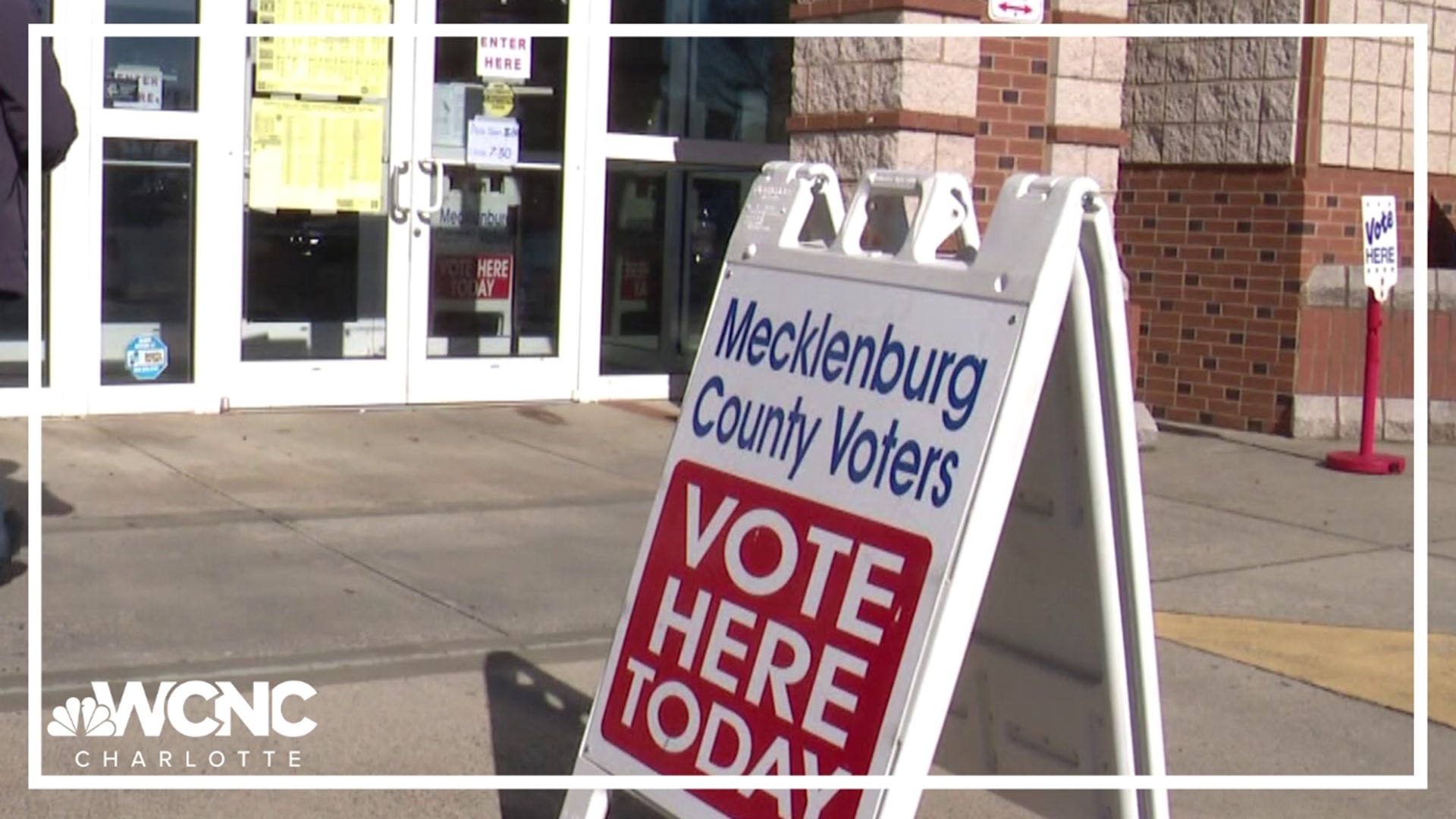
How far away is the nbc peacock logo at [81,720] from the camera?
180 inches

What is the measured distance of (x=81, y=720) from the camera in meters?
4.62

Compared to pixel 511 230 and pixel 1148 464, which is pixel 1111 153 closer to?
pixel 1148 464

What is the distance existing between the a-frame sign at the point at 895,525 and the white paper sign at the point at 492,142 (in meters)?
6.06

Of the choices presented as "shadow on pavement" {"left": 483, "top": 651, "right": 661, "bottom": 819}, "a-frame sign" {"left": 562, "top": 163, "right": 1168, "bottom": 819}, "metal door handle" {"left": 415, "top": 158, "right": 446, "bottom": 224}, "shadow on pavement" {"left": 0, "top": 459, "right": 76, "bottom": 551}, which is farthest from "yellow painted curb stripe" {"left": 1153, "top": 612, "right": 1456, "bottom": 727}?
"metal door handle" {"left": 415, "top": 158, "right": 446, "bottom": 224}

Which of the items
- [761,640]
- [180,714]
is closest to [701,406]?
[761,640]

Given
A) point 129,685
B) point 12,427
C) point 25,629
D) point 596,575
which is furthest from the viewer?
point 12,427

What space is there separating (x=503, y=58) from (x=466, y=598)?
453 cm

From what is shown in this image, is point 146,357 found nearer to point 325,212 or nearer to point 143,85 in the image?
point 325,212

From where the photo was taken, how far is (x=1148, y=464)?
30.8 ft

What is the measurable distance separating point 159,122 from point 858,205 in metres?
5.97

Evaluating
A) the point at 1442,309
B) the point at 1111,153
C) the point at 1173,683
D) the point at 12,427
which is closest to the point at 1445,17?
the point at 1442,309

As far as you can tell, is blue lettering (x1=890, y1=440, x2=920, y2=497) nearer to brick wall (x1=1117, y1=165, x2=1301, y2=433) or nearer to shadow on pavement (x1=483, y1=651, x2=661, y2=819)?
shadow on pavement (x1=483, y1=651, x2=661, y2=819)

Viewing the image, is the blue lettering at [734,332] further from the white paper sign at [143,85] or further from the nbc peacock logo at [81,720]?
the white paper sign at [143,85]

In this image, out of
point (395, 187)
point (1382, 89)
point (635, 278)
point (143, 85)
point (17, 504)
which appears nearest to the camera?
point (17, 504)
